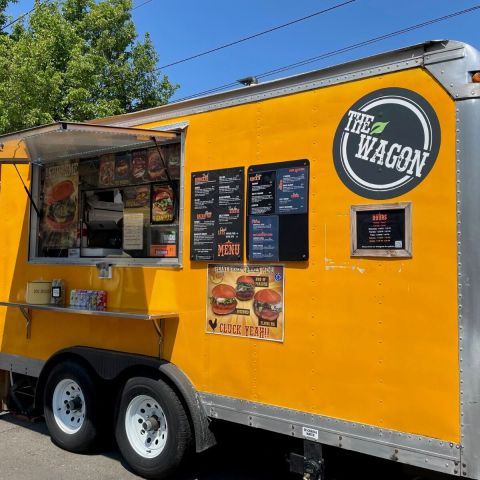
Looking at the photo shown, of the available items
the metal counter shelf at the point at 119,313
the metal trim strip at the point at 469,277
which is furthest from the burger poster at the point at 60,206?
the metal trim strip at the point at 469,277

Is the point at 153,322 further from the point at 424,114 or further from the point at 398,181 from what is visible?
the point at 424,114

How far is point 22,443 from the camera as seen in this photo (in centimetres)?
536

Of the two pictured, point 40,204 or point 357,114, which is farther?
point 40,204

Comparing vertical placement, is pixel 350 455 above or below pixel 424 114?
below

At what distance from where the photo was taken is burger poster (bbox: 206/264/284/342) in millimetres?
3797

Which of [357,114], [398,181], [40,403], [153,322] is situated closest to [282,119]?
[357,114]

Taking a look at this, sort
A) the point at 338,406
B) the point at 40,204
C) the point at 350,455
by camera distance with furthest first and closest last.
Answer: the point at 40,204, the point at 350,455, the point at 338,406

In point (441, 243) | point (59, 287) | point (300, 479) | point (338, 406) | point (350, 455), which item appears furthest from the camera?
point (59, 287)

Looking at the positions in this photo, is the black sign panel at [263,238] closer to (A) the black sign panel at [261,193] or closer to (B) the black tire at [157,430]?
(A) the black sign panel at [261,193]

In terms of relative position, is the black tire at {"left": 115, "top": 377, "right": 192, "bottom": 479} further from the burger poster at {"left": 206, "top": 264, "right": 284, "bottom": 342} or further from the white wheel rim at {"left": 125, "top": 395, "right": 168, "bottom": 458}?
the burger poster at {"left": 206, "top": 264, "right": 284, "bottom": 342}

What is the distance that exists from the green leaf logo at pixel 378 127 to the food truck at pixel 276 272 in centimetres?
1

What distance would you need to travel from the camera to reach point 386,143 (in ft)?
10.9

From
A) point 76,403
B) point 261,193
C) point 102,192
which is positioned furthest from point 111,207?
point 261,193

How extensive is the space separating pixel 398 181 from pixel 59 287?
362cm
